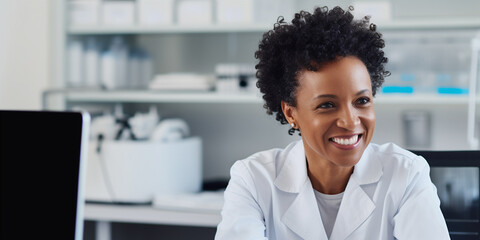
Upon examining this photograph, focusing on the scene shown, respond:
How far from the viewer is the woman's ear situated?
1.32 metres

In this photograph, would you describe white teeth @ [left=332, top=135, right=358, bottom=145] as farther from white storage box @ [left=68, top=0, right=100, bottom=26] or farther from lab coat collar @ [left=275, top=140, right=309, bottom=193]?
white storage box @ [left=68, top=0, right=100, bottom=26]

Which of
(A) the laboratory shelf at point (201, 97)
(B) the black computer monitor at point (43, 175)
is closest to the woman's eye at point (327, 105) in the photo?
(B) the black computer monitor at point (43, 175)

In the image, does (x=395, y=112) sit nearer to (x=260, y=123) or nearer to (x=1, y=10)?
(x=260, y=123)

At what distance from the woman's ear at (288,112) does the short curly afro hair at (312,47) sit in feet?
0.05

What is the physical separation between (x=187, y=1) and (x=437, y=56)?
3.59 ft

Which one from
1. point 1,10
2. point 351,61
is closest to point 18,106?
point 1,10

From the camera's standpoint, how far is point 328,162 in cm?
132

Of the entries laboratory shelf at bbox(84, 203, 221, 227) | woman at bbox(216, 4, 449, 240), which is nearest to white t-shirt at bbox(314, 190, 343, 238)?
woman at bbox(216, 4, 449, 240)

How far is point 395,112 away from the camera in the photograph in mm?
2781

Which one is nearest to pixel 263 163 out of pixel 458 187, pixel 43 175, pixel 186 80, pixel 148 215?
pixel 43 175

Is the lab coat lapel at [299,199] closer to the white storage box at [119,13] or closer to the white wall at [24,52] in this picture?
the white storage box at [119,13]

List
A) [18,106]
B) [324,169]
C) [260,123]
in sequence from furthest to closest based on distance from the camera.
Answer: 1. [260,123]
2. [18,106]
3. [324,169]

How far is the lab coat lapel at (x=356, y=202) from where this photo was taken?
1250mm

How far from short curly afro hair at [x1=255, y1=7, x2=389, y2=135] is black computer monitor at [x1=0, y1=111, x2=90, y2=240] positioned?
0.47 meters
